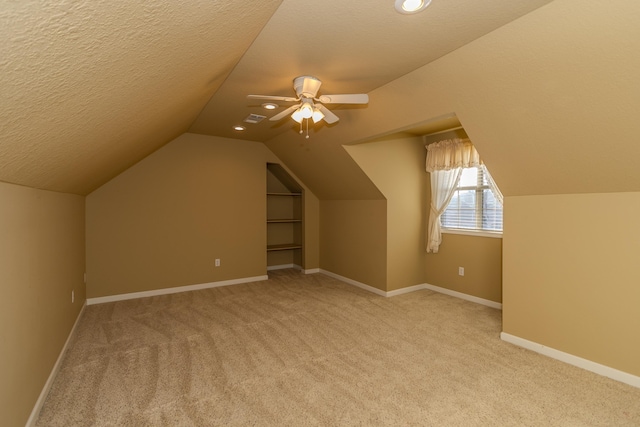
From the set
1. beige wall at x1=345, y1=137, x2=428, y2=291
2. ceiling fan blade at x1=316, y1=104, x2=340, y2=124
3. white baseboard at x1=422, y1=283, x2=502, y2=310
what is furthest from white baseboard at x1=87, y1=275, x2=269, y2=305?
ceiling fan blade at x1=316, y1=104, x2=340, y2=124

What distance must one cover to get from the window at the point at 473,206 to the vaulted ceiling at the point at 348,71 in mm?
1191

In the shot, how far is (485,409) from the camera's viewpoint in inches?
75.7

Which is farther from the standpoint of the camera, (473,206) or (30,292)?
(473,206)

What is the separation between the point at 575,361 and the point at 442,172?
2.56 m

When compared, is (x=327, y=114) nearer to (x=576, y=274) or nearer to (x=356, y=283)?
(x=576, y=274)

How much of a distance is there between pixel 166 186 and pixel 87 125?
3023 mm

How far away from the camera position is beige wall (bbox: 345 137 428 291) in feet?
13.5

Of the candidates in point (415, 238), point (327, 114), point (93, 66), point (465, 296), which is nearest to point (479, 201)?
point (415, 238)

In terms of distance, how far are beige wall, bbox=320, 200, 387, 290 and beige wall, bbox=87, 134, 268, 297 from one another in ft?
3.76

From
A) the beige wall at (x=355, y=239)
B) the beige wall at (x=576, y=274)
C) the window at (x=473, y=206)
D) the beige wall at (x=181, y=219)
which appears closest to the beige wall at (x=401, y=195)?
the beige wall at (x=355, y=239)

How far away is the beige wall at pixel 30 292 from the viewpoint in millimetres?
1490

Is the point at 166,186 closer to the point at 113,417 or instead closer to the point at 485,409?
the point at 113,417

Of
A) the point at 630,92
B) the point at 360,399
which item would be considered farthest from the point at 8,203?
the point at 630,92

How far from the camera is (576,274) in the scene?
2.45 metres
